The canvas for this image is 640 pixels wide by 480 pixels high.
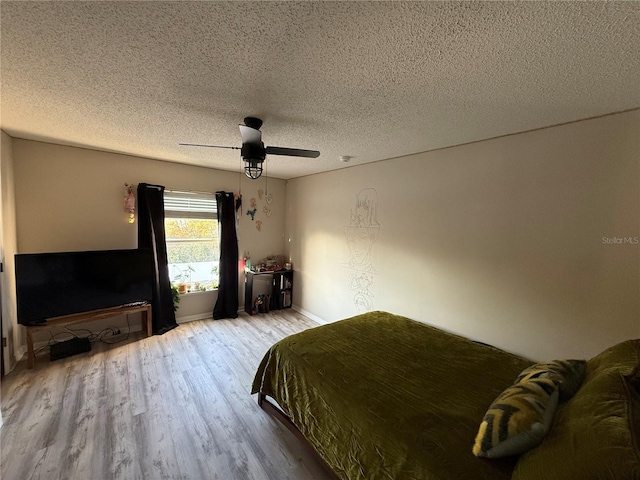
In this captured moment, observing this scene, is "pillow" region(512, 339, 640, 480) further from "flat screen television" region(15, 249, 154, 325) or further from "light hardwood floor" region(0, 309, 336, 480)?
"flat screen television" region(15, 249, 154, 325)

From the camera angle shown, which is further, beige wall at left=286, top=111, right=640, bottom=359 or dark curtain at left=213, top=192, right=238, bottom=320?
dark curtain at left=213, top=192, right=238, bottom=320

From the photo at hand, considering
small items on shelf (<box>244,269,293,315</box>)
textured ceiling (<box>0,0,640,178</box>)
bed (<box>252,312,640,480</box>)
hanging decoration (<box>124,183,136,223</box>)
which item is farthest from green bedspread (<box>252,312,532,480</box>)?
hanging decoration (<box>124,183,136,223</box>)

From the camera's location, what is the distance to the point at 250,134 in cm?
195

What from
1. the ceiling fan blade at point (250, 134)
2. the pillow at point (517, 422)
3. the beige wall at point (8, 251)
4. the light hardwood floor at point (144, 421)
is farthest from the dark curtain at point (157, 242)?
the pillow at point (517, 422)

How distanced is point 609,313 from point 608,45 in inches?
66.8

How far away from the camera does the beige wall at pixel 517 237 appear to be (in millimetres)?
1794

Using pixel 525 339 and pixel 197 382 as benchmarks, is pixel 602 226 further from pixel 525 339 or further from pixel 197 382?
pixel 197 382

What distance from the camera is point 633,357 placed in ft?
4.27

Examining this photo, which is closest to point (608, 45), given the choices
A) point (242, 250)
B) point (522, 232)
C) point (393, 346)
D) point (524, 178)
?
point (524, 178)

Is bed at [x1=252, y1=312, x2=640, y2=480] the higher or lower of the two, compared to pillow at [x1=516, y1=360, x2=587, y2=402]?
lower

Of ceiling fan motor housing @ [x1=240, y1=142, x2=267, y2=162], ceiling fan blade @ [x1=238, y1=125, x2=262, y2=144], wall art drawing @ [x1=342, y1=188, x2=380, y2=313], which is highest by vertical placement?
ceiling fan blade @ [x1=238, y1=125, x2=262, y2=144]

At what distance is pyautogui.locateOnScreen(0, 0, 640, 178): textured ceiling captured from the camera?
0.99m

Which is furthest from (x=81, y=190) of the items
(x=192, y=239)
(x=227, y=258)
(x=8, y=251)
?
(x=227, y=258)

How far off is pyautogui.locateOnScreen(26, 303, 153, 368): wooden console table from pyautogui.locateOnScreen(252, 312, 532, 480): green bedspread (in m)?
2.05
